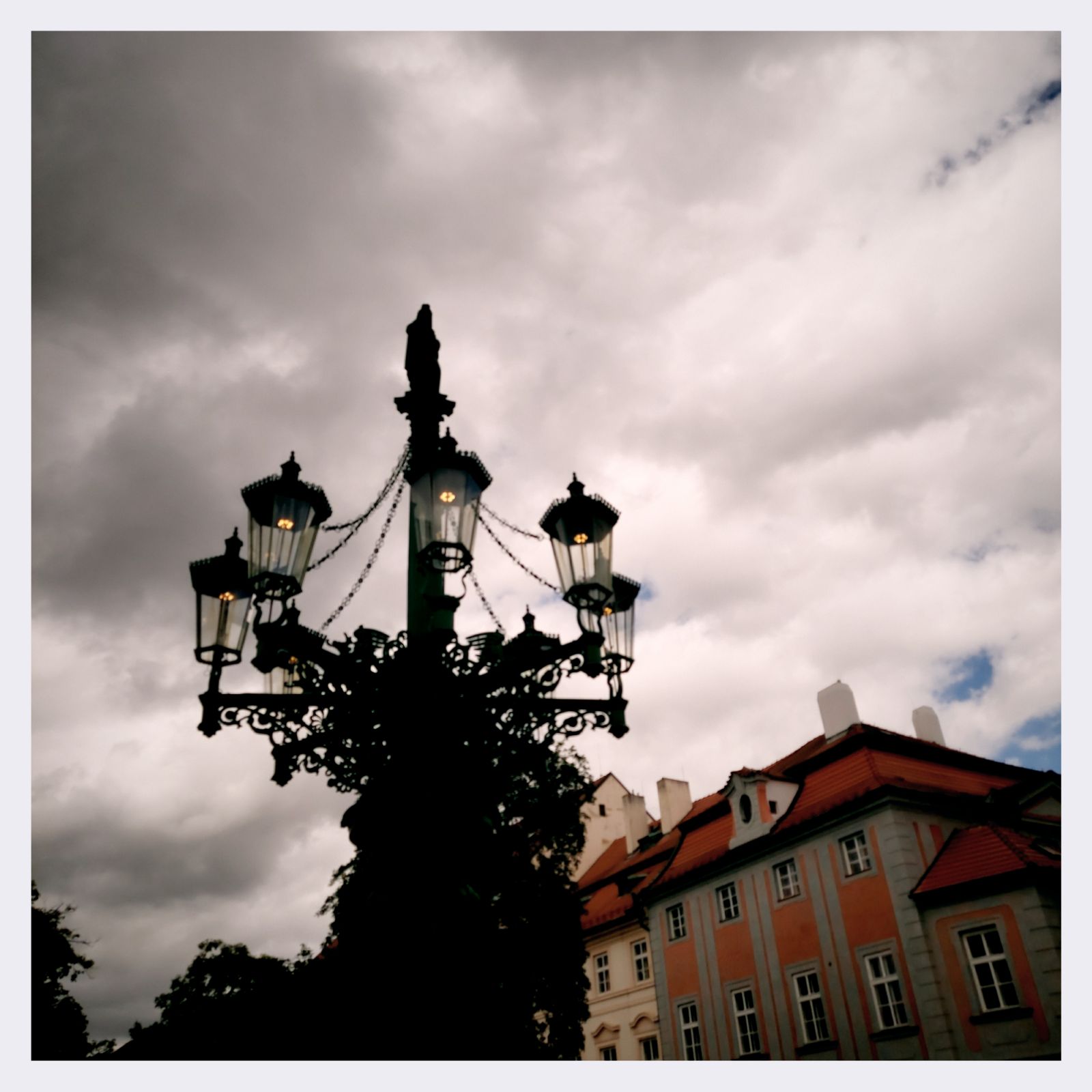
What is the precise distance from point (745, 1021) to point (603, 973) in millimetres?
7247

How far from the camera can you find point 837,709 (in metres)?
23.8

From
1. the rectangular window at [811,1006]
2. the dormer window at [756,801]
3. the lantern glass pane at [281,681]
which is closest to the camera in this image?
the lantern glass pane at [281,681]

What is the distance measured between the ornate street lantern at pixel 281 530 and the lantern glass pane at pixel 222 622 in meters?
0.93

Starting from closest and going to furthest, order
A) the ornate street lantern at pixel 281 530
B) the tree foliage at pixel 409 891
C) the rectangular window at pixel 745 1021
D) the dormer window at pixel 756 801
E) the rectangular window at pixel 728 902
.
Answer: the tree foliage at pixel 409 891 < the ornate street lantern at pixel 281 530 < the rectangular window at pixel 745 1021 < the dormer window at pixel 756 801 < the rectangular window at pixel 728 902

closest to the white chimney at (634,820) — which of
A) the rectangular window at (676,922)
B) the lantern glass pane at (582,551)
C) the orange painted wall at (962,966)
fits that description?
the rectangular window at (676,922)

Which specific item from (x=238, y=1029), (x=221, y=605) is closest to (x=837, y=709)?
(x=221, y=605)

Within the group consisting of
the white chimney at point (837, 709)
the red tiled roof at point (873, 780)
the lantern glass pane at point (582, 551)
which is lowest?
the red tiled roof at point (873, 780)

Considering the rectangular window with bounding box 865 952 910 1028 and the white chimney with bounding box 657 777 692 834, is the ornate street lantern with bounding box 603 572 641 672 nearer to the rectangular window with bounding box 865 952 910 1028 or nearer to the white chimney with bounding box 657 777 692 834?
the rectangular window with bounding box 865 952 910 1028

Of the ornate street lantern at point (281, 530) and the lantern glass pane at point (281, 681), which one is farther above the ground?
the ornate street lantern at point (281, 530)

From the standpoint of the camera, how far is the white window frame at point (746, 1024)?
20547 millimetres

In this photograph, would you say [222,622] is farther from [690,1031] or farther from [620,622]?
[690,1031]

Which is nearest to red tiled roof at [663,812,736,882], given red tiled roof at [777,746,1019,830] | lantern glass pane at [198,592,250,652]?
red tiled roof at [777,746,1019,830]

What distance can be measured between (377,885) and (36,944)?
22.7 m

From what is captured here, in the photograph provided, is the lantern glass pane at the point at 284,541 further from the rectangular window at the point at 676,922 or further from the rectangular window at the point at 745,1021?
the rectangular window at the point at 676,922
